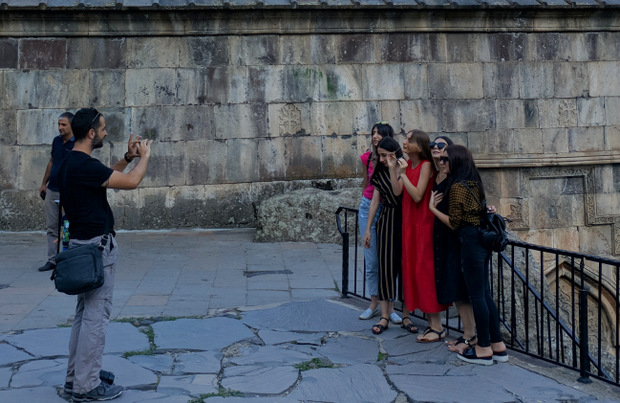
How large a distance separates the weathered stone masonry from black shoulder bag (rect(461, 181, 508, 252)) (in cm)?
537

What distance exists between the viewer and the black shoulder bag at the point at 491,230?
518cm

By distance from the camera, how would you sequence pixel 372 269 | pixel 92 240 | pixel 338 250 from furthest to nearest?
→ pixel 338 250
pixel 372 269
pixel 92 240

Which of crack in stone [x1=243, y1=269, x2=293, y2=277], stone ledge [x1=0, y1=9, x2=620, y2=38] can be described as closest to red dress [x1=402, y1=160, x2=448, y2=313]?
crack in stone [x1=243, y1=269, x2=293, y2=277]

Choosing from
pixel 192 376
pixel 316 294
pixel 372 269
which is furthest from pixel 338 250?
pixel 192 376

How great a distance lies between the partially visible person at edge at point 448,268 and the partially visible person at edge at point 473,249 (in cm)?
15

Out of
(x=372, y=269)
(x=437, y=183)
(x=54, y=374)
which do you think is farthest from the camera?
(x=372, y=269)

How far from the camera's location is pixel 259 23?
11438 mm

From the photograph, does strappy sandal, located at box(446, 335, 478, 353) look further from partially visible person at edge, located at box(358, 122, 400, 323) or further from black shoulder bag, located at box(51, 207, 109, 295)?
black shoulder bag, located at box(51, 207, 109, 295)

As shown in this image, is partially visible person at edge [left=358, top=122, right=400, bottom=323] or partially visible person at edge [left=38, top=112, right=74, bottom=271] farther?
partially visible person at edge [left=38, top=112, right=74, bottom=271]

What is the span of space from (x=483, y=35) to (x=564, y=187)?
306 cm

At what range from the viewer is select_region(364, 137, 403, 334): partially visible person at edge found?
6.00 m

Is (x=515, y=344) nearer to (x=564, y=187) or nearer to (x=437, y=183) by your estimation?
(x=437, y=183)

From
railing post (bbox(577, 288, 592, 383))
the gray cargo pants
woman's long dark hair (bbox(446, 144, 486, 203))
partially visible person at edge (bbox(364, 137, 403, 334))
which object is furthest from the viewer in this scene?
partially visible person at edge (bbox(364, 137, 403, 334))

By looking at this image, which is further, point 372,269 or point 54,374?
point 372,269
